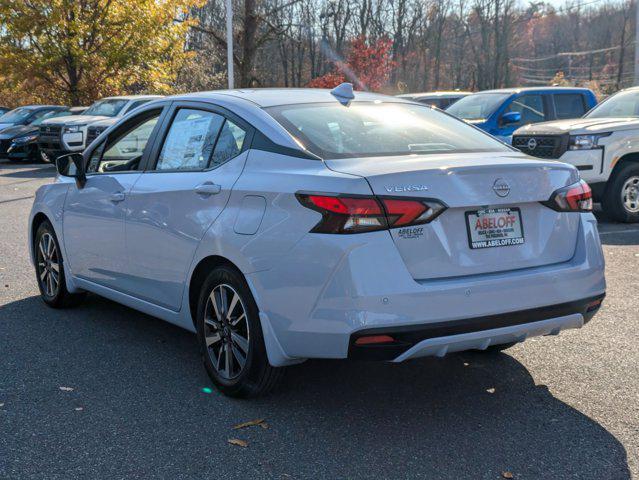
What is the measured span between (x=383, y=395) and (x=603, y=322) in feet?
7.08

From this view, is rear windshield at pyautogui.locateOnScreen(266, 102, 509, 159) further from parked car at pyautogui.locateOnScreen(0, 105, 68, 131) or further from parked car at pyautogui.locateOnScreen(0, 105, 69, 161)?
parked car at pyautogui.locateOnScreen(0, 105, 68, 131)

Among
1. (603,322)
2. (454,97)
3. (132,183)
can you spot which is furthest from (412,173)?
(454,97)

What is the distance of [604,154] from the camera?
9.97 meters

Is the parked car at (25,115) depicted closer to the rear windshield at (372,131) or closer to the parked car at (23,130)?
the parked car at (23,130)

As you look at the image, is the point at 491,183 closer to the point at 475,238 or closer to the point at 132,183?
the point at 475,238

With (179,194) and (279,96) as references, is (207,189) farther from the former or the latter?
(279,96)

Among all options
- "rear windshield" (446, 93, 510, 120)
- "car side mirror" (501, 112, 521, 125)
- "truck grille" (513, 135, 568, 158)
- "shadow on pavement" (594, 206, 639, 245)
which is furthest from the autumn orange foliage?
"shadow on pavement" (594, 206, 639, 245)

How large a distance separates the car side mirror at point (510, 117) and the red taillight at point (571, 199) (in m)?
8.25

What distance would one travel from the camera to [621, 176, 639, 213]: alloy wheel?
10.1 m

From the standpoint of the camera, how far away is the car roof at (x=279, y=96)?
4.48m

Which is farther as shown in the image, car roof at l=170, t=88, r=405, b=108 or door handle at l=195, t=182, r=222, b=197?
car roof at l=170, t=88, r=405, b=108

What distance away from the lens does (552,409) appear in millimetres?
3936

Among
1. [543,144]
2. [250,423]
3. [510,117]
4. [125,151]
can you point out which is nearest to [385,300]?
[250,423]

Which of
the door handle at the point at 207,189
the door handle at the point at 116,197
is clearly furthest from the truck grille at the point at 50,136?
the door handle at the point at 207,189
